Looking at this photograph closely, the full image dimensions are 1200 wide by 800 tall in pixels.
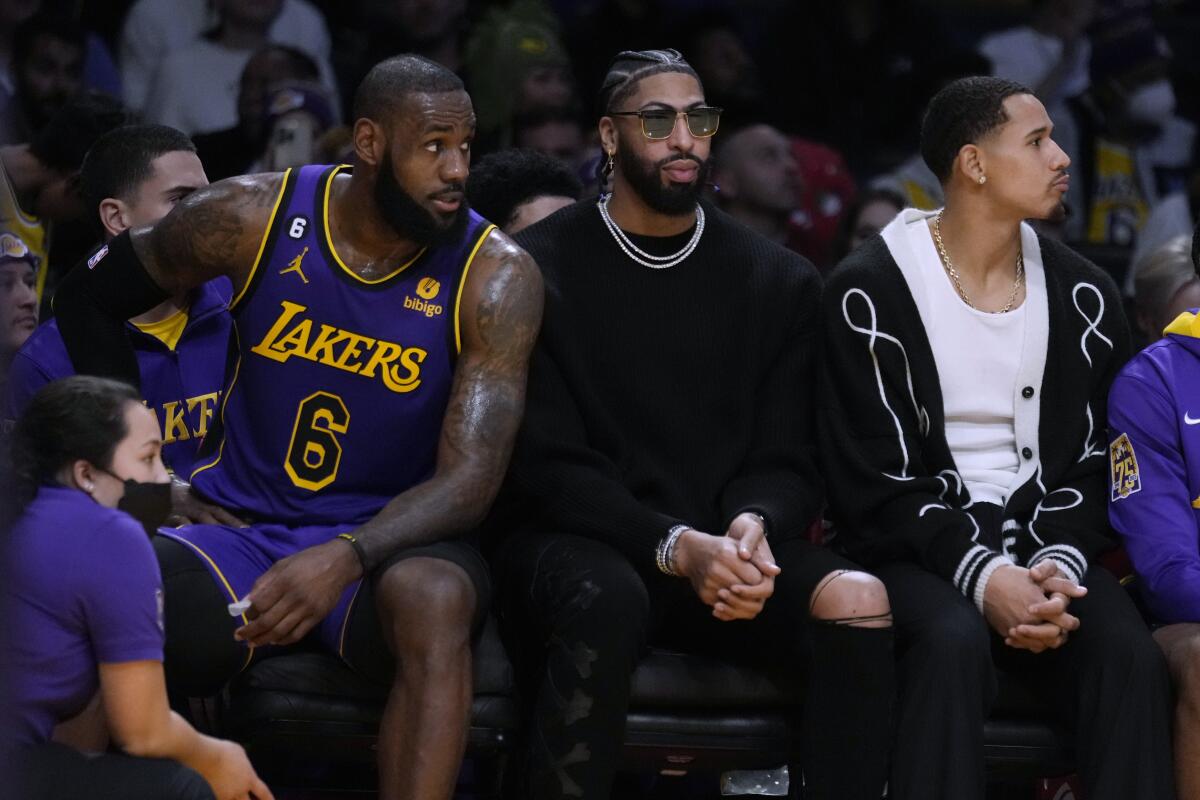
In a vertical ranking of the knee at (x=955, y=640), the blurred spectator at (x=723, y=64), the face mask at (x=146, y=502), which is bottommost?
the knee at (x=955, y=640)

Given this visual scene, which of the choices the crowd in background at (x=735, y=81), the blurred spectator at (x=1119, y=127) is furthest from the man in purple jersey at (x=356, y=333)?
the blurred spectator at (x=1119, y=127)

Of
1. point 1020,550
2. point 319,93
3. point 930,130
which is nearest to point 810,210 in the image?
point 319,93

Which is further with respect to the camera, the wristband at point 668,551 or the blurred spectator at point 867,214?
the blurred spectator at point 867,214

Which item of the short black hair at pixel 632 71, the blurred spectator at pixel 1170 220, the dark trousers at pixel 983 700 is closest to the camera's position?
the dark trousers at pixel 983 700

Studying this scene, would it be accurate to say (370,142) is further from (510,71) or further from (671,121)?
(510,71)

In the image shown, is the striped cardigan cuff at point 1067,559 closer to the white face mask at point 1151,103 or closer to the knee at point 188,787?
the knee at point 188,787

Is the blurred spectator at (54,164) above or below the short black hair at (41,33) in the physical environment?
below

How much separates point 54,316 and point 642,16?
3962 mm

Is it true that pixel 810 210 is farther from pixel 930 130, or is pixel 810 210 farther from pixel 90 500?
pixel 90 500

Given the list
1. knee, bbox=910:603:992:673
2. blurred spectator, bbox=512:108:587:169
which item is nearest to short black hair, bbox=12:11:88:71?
blurred spectator, bbox=512:108:587:169

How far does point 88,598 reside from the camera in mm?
3178

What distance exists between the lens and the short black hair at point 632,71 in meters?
4.40

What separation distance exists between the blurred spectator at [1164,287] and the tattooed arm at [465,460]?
2.01 metres

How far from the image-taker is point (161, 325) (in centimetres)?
448
